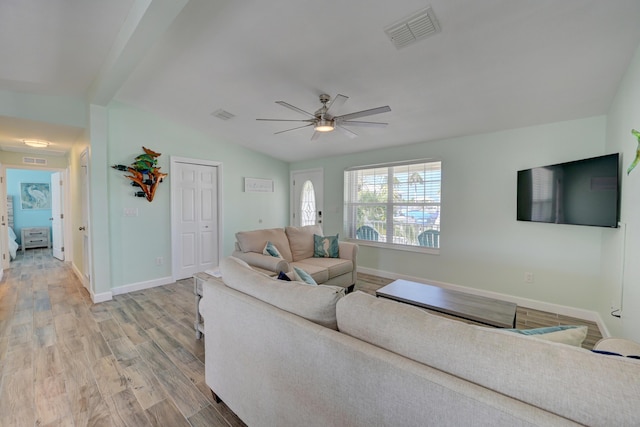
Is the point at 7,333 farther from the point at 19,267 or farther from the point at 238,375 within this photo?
the point at 19,267

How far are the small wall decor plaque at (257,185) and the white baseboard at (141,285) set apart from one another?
2056mm

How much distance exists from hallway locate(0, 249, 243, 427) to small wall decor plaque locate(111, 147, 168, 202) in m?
1.46

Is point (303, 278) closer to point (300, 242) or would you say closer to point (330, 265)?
point (330, 265)

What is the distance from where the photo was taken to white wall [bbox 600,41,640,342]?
186cm

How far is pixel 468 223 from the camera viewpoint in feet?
12.1

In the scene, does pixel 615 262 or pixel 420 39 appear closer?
pixel 420 39

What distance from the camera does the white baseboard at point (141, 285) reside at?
372 centimetres

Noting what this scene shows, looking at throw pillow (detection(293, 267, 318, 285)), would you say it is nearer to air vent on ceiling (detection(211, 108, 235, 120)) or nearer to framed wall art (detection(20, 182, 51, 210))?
air vent on ceiling (detection(211, 108, 235, 120))

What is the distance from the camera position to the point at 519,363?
75cm

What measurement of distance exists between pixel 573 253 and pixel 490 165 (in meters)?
1.33

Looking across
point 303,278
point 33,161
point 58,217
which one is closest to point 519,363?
point 303,278

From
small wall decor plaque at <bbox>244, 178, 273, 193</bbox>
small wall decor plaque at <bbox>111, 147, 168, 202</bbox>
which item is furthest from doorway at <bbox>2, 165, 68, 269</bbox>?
small wall decor plaque at <bbox>244, 178, 273, 193</bbox>

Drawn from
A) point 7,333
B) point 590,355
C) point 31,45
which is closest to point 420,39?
point 590,355

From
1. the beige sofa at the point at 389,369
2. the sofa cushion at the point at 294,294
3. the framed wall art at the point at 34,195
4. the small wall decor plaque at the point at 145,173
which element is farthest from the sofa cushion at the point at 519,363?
the framed wall art at the point at 34,195
